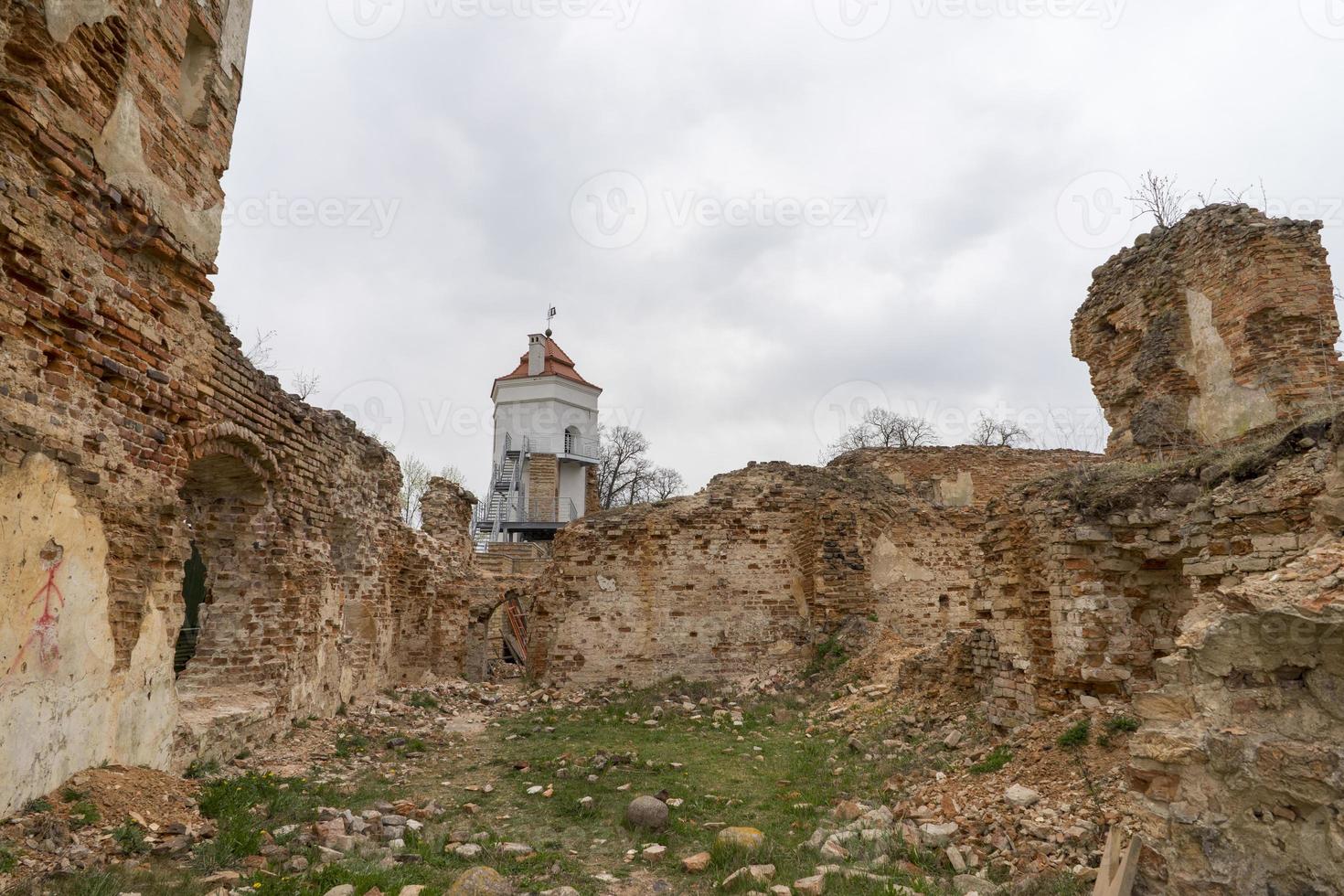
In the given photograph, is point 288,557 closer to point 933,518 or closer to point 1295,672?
point 1295,672

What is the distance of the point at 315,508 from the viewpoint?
27.5ft

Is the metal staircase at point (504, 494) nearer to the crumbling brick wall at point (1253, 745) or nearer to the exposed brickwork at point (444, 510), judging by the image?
A: the exposed brickwork at point (444, 510)

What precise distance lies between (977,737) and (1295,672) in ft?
11.7

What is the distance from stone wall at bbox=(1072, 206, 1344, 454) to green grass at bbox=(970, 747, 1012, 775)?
5673 mm

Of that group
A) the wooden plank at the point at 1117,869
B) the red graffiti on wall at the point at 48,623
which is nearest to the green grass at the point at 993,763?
the wooden plank at the point at 1117,869

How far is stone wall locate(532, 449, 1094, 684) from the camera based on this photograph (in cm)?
1203

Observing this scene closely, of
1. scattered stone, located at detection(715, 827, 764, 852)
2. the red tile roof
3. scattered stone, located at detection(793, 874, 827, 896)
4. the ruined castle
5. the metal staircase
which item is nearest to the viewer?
the ruined castle

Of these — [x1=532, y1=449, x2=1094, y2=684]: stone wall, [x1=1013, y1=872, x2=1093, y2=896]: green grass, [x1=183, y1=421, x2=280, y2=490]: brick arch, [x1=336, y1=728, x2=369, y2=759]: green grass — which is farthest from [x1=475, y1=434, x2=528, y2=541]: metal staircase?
[x1=1013, y1=872, x2=1093, y2=896]: green grass

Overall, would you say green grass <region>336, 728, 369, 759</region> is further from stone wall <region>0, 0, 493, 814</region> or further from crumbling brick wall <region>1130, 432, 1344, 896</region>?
crumbling brick wall <region>1130, 432, 1344, 896</region>

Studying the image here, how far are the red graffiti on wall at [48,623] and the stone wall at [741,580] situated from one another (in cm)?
812

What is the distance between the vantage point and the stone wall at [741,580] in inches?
474

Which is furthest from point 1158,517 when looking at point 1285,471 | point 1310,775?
point 1310,775

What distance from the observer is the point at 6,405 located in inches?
163

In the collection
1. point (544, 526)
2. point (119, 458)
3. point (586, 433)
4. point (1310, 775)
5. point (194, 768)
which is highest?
point (586, 433)
